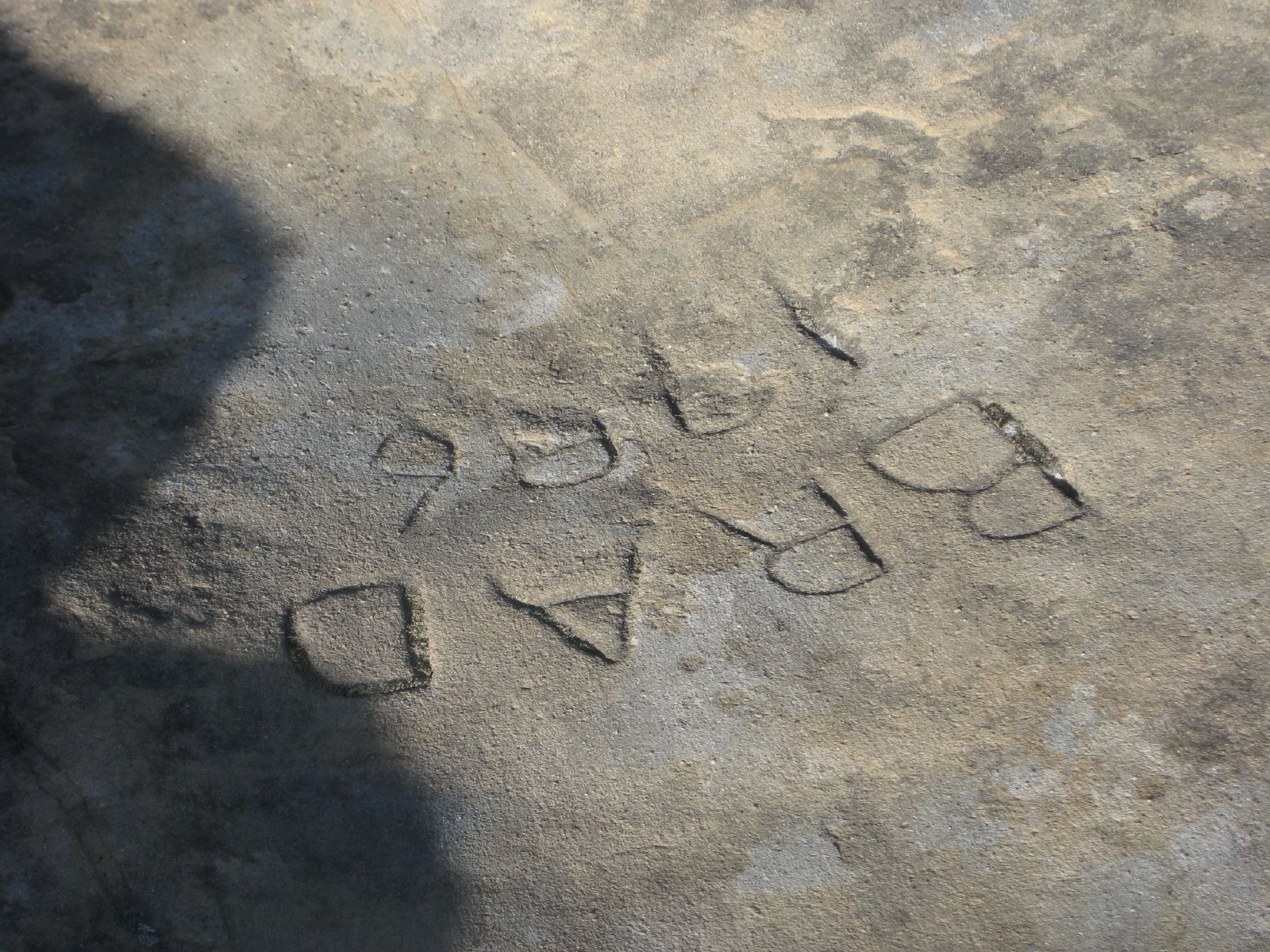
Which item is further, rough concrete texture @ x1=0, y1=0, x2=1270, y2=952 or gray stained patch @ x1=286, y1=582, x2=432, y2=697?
gray stained patch @ x1=286, y1=582, x2=432, y2=697

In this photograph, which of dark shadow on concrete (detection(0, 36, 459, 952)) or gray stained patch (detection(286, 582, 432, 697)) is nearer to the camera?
dark shadow on concrete (detection(0, 36, 459, 952))

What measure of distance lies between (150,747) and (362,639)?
58cm

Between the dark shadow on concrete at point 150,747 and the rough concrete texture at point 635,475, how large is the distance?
0.01m

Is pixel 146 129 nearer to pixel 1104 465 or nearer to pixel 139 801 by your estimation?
pixel 139 801

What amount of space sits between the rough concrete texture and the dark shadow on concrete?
0.04 feet

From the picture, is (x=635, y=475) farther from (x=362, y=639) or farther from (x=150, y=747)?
(x=150, y=747)

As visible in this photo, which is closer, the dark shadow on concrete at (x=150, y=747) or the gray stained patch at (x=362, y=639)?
the dark shadow on concrete at (x=150, y=747)

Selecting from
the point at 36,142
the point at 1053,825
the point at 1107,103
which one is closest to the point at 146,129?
the point at 36,142

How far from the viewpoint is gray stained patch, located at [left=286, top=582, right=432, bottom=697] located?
2908 mm

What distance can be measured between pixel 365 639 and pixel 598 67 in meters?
2.79

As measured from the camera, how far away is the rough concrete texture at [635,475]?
99.6 inches

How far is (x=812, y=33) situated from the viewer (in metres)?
4.64

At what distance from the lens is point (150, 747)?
→ 2748mm

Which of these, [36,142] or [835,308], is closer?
[835,308]
